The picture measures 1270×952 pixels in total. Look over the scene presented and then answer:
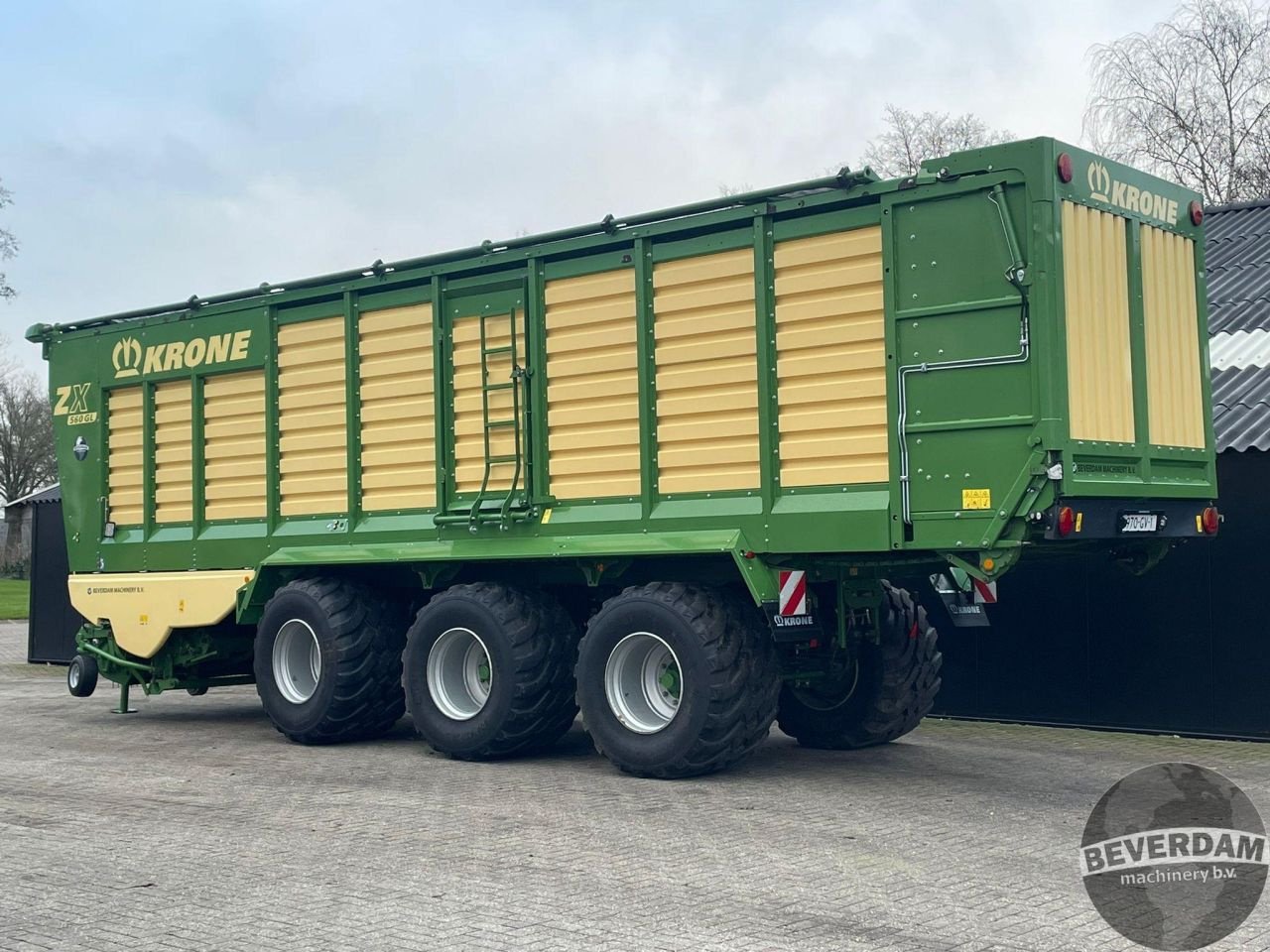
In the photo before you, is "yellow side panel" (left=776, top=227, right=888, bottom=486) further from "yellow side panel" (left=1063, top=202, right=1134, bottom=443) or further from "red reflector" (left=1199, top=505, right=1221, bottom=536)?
"red reflector" (left=1199, top=505, right=1221, bottom=536)

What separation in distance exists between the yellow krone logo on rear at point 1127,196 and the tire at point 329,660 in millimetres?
6180

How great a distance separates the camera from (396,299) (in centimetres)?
1199

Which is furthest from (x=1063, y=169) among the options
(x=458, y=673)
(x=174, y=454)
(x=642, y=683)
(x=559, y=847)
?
(x=174, y=454)

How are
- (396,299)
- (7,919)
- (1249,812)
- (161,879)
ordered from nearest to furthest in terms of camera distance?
(7,919)
(161,879)
(1249,812)
(396,299)

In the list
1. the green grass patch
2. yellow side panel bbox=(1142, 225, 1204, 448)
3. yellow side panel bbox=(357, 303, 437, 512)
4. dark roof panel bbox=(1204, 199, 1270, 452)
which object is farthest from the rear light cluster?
the green grass patch

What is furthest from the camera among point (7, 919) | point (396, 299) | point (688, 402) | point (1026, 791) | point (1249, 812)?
point (396, 299)

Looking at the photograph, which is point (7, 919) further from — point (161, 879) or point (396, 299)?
point (396, 299)

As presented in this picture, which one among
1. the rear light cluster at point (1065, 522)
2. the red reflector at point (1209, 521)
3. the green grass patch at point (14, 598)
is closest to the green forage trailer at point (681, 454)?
the rear light cluster at point (1065, 522)

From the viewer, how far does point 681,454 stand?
1028 cm

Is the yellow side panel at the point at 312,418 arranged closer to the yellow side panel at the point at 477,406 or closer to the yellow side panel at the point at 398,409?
the yellow side panel at the point at 398,409

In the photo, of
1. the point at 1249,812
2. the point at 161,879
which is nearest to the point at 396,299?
the point at 161,879

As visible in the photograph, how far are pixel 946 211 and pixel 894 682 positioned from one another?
369cm

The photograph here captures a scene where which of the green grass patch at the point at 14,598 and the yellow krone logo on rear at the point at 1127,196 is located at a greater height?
the yellow krone logo on rear at the point at 1127,196

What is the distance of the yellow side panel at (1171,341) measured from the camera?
9.89 meters
